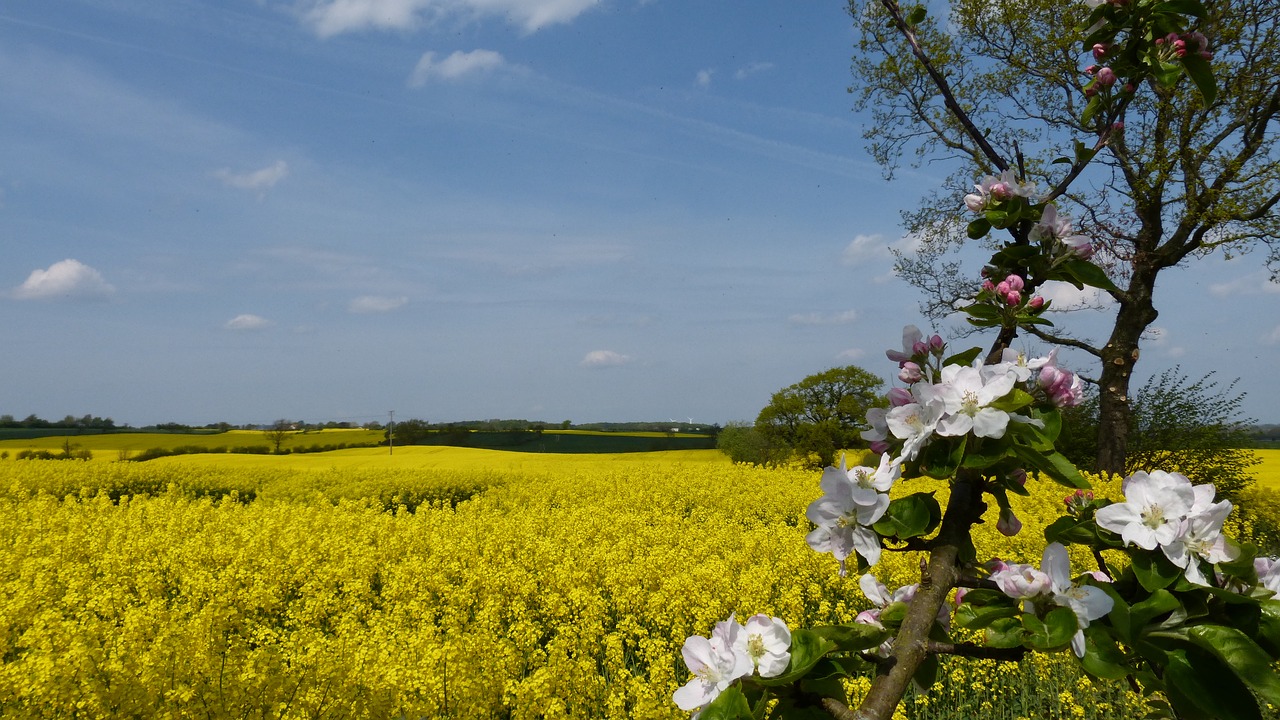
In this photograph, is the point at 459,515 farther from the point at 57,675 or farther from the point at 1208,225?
the point at 1208,225

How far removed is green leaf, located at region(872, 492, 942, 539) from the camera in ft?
3.75

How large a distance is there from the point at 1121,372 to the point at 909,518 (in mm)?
13685

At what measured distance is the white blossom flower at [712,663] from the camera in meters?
1.10

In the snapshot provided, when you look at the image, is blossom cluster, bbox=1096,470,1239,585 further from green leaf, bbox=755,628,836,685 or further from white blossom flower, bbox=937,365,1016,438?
green leaf, bbox=755,628,836,685

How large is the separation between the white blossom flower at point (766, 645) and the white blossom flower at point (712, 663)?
0.04ft

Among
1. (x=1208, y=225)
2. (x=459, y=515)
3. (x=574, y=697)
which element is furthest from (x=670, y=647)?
(x=1208, y=225)

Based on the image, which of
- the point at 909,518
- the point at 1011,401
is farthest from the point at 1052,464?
the point at 909,518

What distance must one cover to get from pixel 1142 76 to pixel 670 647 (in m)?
4.32

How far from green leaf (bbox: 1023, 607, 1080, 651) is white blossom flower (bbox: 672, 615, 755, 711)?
15.3 inches

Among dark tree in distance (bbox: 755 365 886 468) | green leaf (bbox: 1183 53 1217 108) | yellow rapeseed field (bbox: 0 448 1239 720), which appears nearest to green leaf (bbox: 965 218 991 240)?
green leaf (bbox: 1183 53 1217 108)

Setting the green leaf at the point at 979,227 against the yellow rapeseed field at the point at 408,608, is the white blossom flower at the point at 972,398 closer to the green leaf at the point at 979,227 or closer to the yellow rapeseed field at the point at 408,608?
the green leaf at the point at 979,227

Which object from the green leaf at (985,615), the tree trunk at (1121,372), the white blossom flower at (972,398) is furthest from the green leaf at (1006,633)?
the tree trunk at (1121,372)

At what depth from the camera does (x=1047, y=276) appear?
1343 mm

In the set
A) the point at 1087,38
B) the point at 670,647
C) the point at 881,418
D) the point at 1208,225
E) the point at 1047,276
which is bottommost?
the point at 670,647
